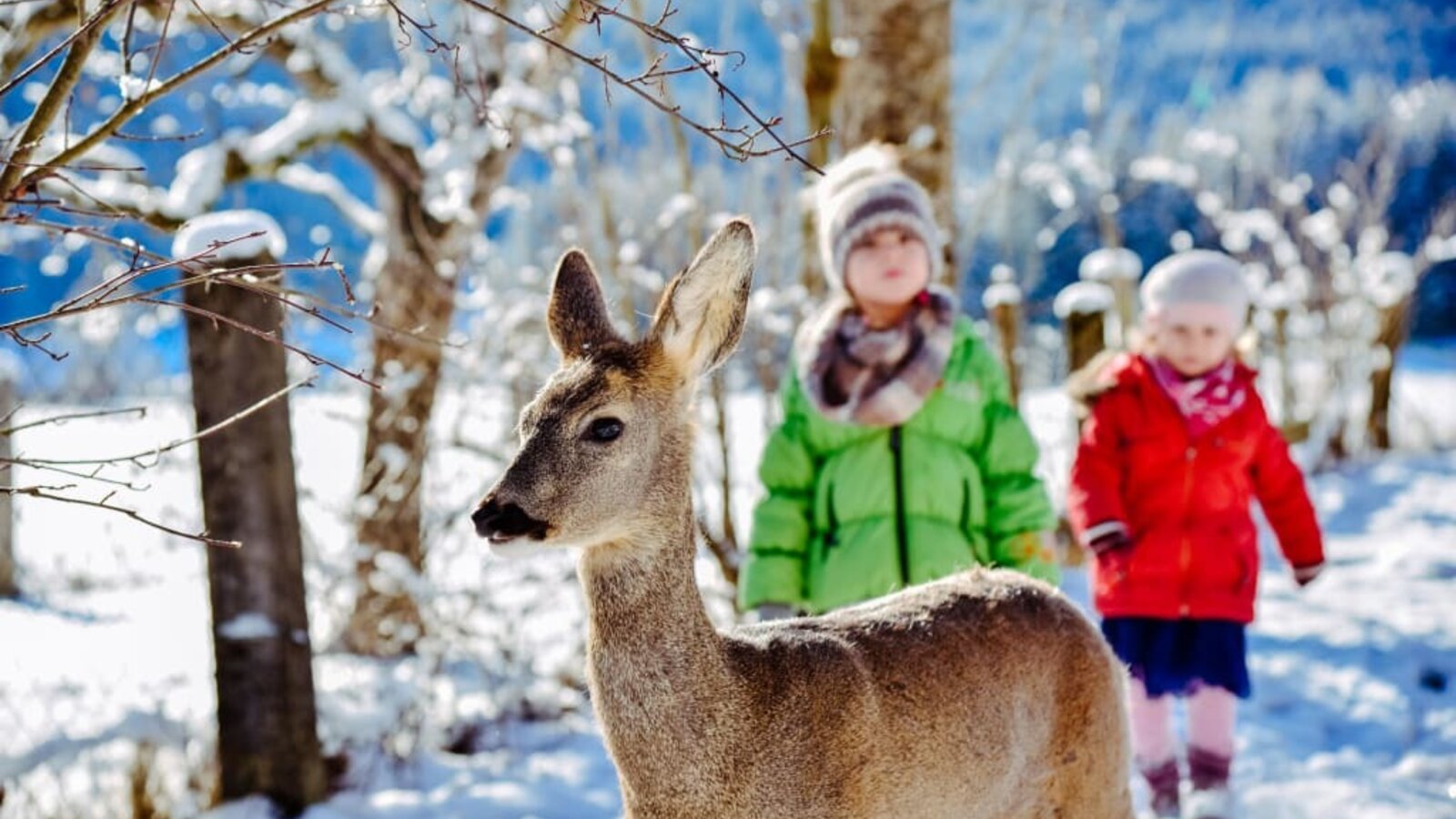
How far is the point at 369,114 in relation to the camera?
6.38 metres

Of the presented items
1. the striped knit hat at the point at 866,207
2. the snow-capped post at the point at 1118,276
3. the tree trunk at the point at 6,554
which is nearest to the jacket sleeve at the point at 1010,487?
the striped knit hat at the point at 866,207

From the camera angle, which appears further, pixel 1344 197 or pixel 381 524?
pixel 1344 197

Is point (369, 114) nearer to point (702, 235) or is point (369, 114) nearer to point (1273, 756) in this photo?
point (702, 235)

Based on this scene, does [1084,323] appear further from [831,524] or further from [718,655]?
[718,655]

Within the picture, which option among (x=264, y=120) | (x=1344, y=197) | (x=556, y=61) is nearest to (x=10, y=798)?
(x=556, y=61)

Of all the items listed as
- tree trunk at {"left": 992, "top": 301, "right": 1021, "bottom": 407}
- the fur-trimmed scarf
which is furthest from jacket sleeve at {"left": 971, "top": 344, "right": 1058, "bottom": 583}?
tree trunk at {"left": 992, "top": 301, "right": 1021, "bottom": 407}

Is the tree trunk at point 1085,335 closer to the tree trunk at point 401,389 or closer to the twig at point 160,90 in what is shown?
the tree trunk at point 401,389

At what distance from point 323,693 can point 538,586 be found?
66.0 inches

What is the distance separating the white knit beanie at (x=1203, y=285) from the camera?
12.8 feet

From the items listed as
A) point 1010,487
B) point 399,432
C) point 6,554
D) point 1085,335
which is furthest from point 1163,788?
point 6,554

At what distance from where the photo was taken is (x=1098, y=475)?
3.95 meters

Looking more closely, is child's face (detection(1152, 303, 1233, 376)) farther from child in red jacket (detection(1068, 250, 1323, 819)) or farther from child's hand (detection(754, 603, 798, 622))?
child's hand (detection(754, 603, 798, 622))

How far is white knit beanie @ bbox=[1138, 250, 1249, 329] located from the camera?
3.90m

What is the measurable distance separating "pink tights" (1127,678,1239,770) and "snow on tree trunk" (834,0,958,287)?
2416mm
